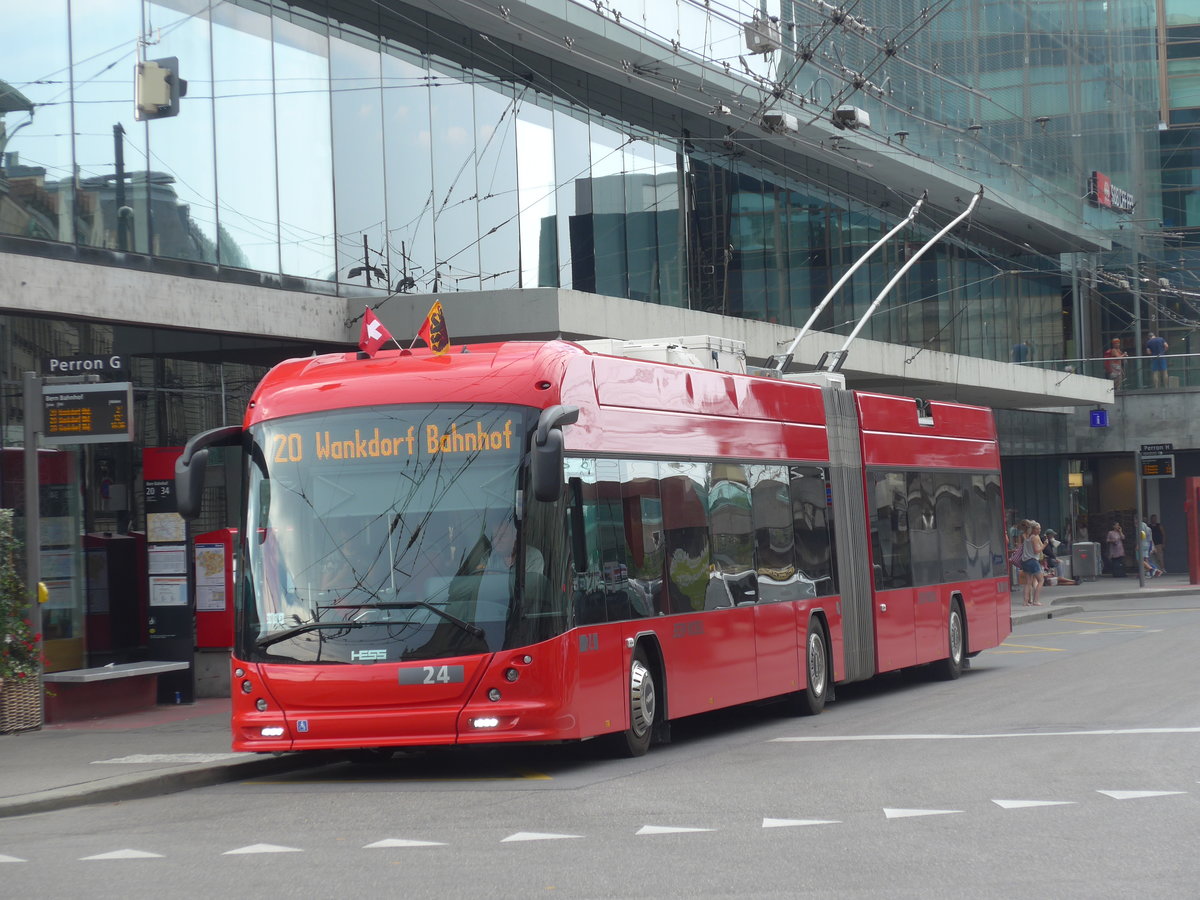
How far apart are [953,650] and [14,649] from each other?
1109 centimetres

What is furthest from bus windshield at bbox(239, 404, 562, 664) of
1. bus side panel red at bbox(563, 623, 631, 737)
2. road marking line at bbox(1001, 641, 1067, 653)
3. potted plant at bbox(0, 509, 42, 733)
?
road marking line at bbox(1001, 641, 1067, 653)

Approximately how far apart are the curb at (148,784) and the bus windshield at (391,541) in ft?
3.43

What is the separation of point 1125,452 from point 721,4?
2601 cm

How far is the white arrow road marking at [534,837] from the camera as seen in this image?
9.02 metres

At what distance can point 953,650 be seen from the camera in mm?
20906

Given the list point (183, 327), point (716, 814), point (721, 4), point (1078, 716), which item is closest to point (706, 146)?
point (721, 4)

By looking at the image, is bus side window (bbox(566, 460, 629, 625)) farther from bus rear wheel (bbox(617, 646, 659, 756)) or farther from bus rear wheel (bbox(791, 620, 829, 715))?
bus rear wheel (bbox(791, 620, 829, 715))

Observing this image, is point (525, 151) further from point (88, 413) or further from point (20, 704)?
point (20, 704)

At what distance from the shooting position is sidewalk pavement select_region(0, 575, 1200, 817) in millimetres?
11500

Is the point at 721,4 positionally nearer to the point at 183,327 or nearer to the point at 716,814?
the point at 183,327

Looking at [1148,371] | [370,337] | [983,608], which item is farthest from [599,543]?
[1148,371]

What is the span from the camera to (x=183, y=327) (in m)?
19.2

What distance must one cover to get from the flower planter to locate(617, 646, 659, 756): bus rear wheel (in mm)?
5789

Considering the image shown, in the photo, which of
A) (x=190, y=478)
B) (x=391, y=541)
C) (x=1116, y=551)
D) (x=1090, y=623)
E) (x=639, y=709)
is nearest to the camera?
(x=391, y=541)
